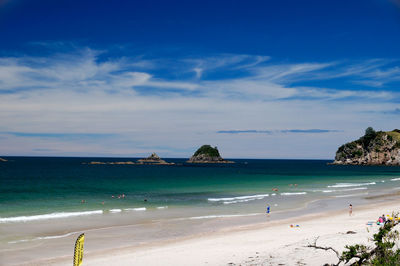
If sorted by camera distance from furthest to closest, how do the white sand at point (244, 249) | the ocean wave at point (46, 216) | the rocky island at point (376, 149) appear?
the rocky island at point (376, 149) → the ocean wave at point (46, 216) → the white sand at point (244, 249)

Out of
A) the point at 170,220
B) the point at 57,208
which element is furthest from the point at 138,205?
the point at 170,220

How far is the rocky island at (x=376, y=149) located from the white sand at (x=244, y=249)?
180282 millimetres

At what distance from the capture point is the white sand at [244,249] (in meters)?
13.0

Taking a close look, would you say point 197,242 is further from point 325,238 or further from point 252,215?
point 252,215

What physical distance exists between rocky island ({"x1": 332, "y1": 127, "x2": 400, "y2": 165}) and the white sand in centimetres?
18028

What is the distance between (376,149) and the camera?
609ft

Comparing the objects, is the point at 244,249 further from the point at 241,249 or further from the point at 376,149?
the point at 376,149

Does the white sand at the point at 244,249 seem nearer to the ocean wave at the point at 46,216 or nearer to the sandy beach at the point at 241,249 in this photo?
the sandy beach at the point at 241,249

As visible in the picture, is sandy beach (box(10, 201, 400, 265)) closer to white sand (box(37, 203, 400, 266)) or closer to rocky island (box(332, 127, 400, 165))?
white sand (box(37, 203, 400, 266))

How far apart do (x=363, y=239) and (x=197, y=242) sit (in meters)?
7.75

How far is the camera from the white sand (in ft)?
42.7

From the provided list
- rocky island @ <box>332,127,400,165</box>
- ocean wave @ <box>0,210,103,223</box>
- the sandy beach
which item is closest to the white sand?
the sandy beach

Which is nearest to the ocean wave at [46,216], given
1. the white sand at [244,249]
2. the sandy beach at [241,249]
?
the sandy beach at [241,249]

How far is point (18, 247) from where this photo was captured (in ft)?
54.4
